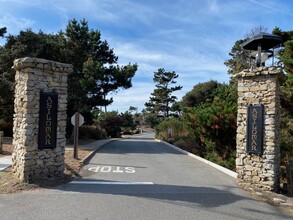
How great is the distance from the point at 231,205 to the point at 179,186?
2.09m

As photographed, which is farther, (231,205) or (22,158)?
(22,158)

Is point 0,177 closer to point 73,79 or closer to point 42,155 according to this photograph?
point 42,155

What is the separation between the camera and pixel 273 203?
25.8ft

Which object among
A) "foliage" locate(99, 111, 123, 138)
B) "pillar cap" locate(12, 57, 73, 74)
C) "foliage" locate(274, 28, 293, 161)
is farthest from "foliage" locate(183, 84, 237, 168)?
"foliage" locate(99, 111, 123, 138)

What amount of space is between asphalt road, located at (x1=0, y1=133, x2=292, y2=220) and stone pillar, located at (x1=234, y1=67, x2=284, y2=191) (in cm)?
69

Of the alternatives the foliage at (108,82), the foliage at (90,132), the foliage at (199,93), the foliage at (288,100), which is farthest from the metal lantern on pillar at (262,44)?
the foliage at (199,93)

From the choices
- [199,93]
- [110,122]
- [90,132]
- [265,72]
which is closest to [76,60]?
[90,132]

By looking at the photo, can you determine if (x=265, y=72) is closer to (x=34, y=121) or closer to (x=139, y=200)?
(x=139, y=200)

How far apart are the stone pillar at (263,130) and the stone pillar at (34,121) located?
18.1ft

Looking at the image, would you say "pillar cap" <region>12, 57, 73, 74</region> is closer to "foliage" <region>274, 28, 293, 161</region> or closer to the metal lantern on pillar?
the metal lantern on pillar

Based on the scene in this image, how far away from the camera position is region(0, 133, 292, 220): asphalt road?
638 centimetres

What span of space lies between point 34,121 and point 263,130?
258 inches

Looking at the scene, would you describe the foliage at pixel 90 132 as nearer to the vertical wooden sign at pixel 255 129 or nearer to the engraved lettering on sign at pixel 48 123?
the engraved lettering on sign at pixel 48 123

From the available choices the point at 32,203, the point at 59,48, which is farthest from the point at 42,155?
the point at 59,48
